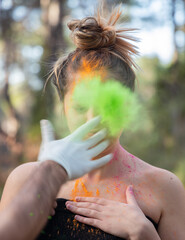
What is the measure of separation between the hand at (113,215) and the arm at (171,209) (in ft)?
0.61

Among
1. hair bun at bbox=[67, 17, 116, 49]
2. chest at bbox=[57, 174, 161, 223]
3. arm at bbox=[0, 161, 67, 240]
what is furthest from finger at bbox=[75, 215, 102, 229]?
hair bun at bbox=[67, 17, 116, 49]

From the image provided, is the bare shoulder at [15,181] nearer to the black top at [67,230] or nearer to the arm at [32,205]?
the black top at [67,230]

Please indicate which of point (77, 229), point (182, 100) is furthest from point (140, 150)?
point (77, 229)

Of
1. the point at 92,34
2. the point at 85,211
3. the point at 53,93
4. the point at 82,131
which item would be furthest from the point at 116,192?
the point at 53,93

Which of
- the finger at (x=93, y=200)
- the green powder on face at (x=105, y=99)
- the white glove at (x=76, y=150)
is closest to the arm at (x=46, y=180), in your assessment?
the white glove at (x=76, y=150)

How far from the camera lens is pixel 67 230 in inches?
50.6

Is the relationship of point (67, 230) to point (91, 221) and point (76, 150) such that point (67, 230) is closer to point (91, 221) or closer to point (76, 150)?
point (91, 221)

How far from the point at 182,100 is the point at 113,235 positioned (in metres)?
8.99

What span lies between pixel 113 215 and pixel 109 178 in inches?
11.0

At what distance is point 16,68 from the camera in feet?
41.1

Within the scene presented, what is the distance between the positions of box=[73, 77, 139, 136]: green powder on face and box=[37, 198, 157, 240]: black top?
1.55ft

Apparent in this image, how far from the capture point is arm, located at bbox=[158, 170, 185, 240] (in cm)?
135

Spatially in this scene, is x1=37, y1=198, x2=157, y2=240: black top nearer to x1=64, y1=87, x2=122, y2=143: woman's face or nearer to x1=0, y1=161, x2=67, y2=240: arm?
x1=0, y1=161, x2=67, y2=240: arm

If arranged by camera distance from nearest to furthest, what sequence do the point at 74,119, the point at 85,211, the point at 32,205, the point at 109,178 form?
the point at 32,205 < the point at 85,211 < the point at 74,119 < the point at 109,178
